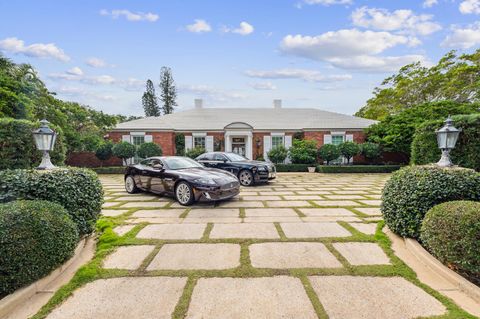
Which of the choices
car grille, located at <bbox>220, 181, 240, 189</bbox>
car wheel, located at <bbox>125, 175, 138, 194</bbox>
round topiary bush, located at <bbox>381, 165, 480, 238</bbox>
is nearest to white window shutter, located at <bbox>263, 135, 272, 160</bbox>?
car wheel, located at <bbox>125, 175, 138, 194</bbox>

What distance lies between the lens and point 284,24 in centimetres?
1005

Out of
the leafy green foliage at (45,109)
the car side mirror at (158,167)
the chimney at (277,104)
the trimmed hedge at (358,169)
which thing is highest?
the chimney at (277,104)

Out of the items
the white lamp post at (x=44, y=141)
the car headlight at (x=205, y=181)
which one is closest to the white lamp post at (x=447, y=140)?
the car headlight at (x=205, y=181)

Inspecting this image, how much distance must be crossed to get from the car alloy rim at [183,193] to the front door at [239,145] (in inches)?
543

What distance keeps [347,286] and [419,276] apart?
913mm

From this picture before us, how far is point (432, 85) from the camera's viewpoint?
21.4m

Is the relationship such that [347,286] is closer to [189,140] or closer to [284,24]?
[284,24]

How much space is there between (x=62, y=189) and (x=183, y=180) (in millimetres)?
2917

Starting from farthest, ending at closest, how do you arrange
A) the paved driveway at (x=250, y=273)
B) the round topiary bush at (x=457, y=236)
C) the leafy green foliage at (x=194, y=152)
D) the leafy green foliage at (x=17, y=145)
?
1. the leafy green foliage at (x=194, y=152)
2. the leafy green foliage at (x=17, y=145)
3. the round topiary bush at (x=457, y=236)
4. the paved driveway at (x=250, y=273)

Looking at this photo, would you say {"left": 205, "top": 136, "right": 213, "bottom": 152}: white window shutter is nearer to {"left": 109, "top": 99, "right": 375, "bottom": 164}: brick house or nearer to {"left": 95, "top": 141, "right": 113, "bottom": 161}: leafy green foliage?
{"left": 109, "top": 99, "right": 375, "bottom": 164}: brick house

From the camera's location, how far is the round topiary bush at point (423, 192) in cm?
323

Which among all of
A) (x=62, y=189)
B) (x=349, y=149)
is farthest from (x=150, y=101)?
(x=62, y=189)

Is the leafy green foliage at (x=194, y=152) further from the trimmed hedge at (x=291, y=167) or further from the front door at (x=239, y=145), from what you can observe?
the trimmed hedge at (x=291, y=167)

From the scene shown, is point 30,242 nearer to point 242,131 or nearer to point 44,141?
point 44,141
